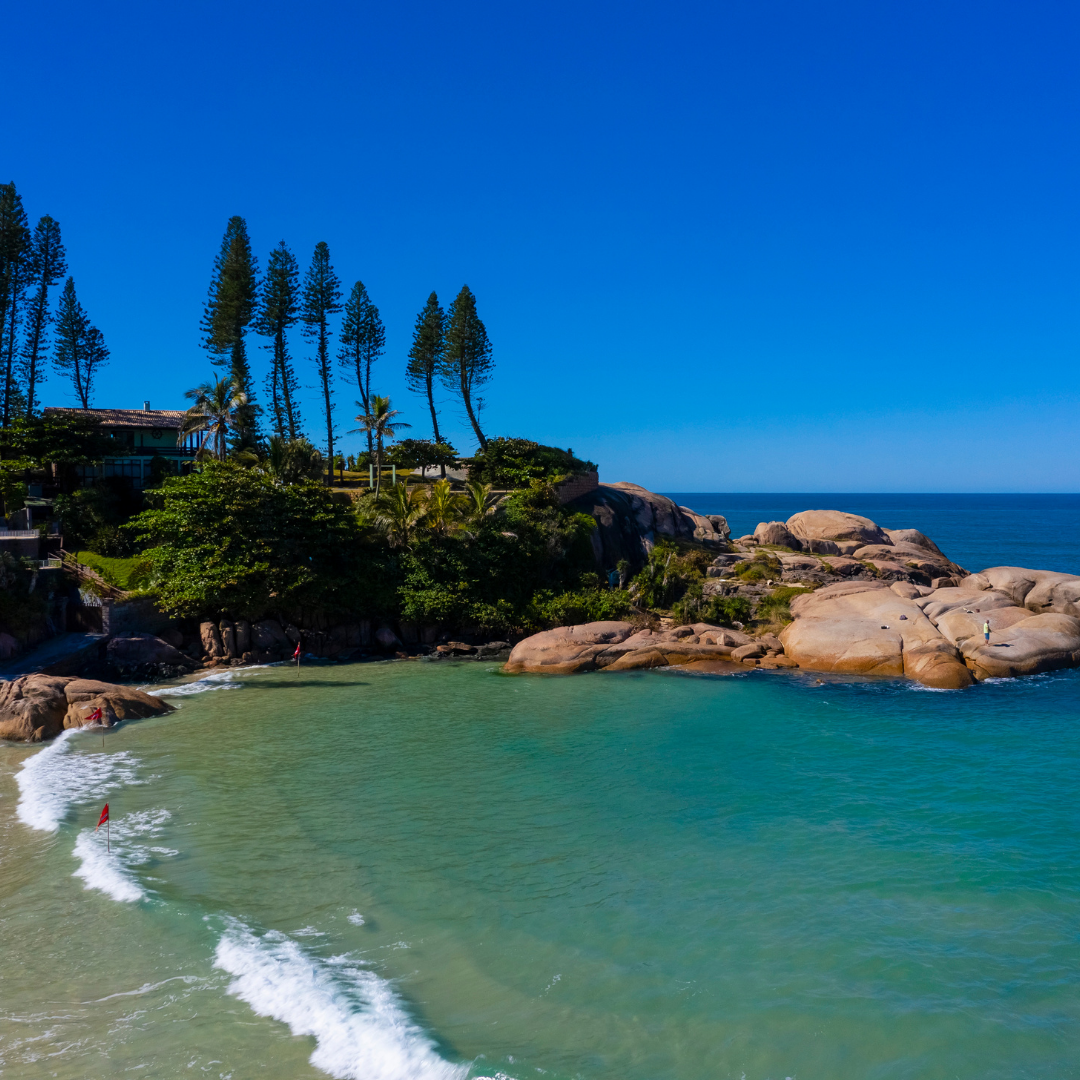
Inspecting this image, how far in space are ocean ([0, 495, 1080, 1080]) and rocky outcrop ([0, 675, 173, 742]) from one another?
0.72 metres

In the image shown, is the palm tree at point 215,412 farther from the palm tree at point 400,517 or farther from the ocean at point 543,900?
the ocean at point 543,900

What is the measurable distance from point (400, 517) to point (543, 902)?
21.8 metres

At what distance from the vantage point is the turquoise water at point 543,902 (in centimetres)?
864

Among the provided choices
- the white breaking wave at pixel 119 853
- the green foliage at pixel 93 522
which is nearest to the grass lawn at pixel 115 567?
the green foliage at pixel 93 522

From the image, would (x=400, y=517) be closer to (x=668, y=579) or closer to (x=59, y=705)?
(x=668, y=579)

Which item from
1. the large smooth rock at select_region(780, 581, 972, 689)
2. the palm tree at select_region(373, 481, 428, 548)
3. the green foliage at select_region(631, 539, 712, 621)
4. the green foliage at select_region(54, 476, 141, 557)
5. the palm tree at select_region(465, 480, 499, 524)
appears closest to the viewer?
the large smooth rock at select_region(780, 581, 972, 689)

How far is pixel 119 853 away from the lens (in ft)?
42.7

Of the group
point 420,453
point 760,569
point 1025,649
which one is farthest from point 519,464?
point 1025,649

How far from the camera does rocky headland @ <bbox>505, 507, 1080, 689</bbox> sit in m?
26.1

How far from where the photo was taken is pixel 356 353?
46.7 metres

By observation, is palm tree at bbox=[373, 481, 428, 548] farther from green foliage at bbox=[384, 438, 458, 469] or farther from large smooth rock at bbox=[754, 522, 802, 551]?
large smooth rock at bbox=[754, 522, 802, 551]

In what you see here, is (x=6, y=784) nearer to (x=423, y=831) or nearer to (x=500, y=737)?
(x=423, y=831)

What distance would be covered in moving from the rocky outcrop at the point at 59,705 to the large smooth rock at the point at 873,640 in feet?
69.5

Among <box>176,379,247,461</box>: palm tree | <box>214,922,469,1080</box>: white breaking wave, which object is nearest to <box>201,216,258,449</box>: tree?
<box>176,379,247,461</box>: palm tree
